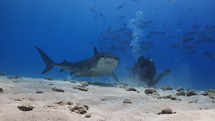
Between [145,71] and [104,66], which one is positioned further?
[145,71]

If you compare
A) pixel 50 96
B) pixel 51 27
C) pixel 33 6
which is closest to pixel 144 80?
pixel 50 96

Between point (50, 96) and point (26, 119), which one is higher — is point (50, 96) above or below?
above

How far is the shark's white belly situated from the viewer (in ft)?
32.0

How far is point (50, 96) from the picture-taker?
4.66 m

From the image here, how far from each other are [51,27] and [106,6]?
208 feet

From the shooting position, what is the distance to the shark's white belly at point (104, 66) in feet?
32.0

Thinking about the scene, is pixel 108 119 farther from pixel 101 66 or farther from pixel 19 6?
pixel 19 6

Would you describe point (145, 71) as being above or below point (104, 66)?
above

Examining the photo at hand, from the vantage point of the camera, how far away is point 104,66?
32.9 ft

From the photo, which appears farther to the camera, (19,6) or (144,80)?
(19,6)

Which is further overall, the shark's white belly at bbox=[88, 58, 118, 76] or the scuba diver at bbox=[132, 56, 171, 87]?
the scuba diver at bbox=[132, 56, 171, 87]

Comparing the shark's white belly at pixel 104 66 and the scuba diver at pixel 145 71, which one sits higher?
the scuba diver at pixel 145 71

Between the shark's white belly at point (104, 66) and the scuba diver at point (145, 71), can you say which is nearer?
the shark's white belly at point (104, 66)

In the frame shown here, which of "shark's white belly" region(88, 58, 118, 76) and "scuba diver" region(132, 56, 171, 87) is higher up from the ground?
"scuba diver" region(132, 56, 171, 87)
